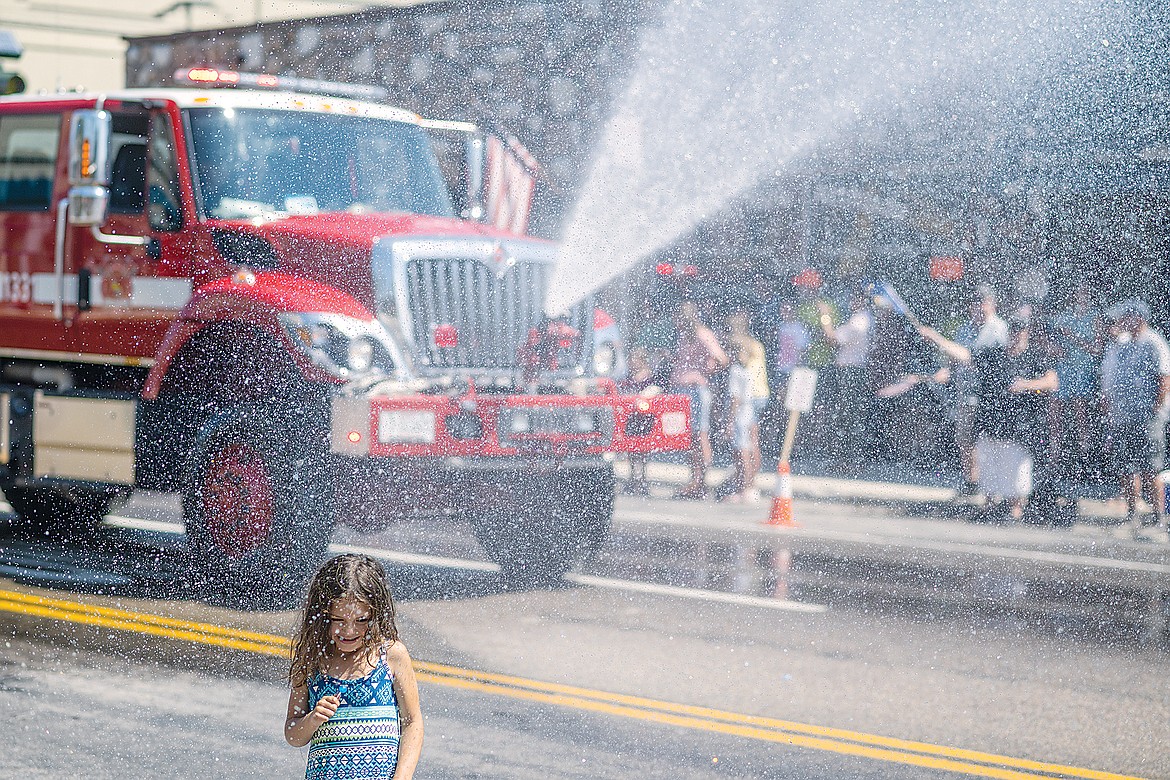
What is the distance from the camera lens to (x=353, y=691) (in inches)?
149

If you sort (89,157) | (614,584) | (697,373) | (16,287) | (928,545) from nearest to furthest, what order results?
1. (89,157)
2. (614,584)
3. (16,287)
4. (928,545)
5. (697,373)

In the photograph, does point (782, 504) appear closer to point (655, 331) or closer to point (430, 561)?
point (430, 561)

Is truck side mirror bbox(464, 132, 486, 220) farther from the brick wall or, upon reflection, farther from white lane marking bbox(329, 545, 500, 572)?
the brick wall

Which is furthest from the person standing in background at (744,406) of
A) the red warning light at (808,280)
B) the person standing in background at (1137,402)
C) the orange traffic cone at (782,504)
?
the person standing in background at (1137,402)

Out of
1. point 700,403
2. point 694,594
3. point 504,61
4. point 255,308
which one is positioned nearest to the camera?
point 255,308

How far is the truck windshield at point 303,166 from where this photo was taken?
10.1m

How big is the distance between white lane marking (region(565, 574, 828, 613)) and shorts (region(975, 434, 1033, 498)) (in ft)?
15.8

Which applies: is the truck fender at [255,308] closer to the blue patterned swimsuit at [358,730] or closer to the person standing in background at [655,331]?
the blue patterned swimsuit at [358,730]

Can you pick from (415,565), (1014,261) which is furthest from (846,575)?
(1014,261)

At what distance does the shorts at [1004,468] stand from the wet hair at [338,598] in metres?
10.9

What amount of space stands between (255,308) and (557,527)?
2.20 meters

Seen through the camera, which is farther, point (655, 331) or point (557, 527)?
point (655, 331)

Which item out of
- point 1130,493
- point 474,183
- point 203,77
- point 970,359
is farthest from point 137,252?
point 1130,493

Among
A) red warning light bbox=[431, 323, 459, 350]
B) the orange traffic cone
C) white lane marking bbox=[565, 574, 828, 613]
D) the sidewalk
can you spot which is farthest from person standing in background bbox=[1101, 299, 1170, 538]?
red warning light bbox=[431, 323, 459, 350]
